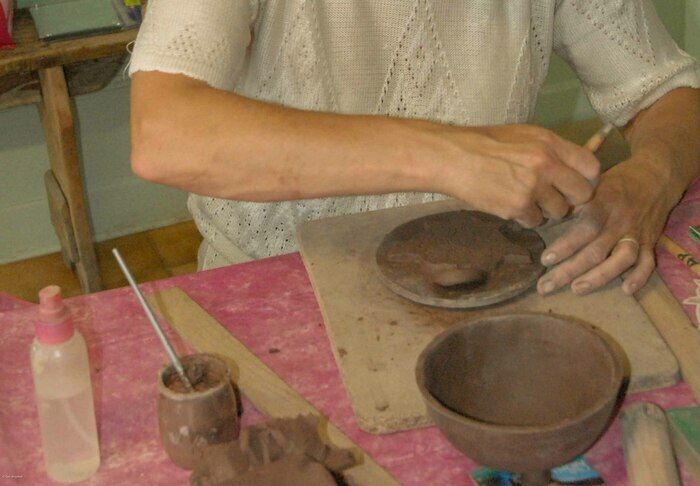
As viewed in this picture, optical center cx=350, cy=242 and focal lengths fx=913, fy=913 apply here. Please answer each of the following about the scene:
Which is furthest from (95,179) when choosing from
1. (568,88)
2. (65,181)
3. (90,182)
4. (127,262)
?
(568,88)

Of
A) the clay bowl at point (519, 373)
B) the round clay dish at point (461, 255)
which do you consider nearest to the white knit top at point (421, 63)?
the round clay dish at point (461, 255)

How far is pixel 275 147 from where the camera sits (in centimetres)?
105

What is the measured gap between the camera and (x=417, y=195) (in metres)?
1.44

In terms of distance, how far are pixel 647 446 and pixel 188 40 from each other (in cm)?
70

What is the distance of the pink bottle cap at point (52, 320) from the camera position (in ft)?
2.79

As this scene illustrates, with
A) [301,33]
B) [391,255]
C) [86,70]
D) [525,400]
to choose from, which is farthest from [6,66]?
[525,400]

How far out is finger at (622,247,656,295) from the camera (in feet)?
3.59

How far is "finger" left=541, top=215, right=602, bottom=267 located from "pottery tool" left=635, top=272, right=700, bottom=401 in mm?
91

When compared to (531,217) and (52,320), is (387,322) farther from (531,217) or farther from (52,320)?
(52,320)

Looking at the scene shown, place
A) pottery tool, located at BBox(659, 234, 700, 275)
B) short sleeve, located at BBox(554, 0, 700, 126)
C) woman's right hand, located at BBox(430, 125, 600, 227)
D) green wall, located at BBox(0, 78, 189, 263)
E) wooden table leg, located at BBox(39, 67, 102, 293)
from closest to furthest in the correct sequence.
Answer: woman's right hand, located at BBox(430, 125, 600, 227) → pottery tool, located at BBox(659, 234, 700, 275) → short sleeve, located at BBox(554, 0, 700, 126) → wooden table leg, located at BBox(39, 67, 102, 293) → green wall, located at BBox(0, 78, 189, 263)

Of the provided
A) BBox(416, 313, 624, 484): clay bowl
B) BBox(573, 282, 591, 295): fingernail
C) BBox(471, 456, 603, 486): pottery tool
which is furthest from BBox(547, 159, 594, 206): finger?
BBox(471, 456, 603, 486): pottery tool

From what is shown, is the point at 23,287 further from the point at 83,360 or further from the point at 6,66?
the point at 83,360

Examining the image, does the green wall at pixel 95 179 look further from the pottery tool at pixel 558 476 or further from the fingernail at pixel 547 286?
the pottery tool at pixel 558 476

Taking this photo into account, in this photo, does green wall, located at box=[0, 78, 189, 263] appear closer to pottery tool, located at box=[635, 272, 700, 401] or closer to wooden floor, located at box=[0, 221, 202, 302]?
wooden floor, located at box=[0, 221, 202, 302]
